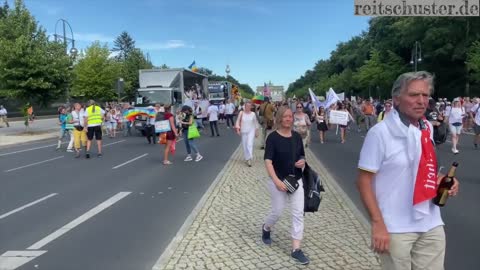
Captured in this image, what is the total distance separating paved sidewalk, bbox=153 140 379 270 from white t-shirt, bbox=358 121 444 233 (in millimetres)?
2057

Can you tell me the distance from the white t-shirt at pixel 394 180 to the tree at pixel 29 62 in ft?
87.1

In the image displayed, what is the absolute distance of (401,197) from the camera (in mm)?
2957

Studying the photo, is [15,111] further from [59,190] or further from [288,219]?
[288,219]

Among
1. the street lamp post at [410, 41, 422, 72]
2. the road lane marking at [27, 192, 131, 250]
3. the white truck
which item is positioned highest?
the street lamp post at [410, 41, 422, 72]

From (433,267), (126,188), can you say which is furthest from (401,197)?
(126,188)

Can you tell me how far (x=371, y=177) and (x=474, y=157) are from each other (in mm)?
12222

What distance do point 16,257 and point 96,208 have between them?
2496mm

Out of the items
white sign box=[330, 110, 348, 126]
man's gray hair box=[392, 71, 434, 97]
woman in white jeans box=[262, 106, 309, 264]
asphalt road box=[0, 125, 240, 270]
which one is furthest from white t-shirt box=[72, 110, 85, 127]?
man's gray hair box=[392, 71, 434, 97]

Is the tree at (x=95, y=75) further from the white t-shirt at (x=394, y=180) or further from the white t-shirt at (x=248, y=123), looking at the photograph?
the white t-shirt at (x=394, y=180)

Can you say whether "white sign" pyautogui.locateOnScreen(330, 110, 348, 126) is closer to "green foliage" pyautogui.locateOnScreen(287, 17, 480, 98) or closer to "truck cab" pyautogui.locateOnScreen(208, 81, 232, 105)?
"green foliage" pyautogui.locateOnScreen(287, 17, 480, 98)

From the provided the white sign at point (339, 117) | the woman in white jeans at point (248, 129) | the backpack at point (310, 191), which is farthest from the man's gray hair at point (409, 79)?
the white sign at point (339, 117)

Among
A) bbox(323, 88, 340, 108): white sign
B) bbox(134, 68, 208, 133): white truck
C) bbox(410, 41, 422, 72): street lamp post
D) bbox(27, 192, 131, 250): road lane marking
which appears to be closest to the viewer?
bbox(27, 192, 131, 250): road lane marking

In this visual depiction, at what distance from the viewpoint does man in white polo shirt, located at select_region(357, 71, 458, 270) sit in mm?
2932

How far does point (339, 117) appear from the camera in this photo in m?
20.1
